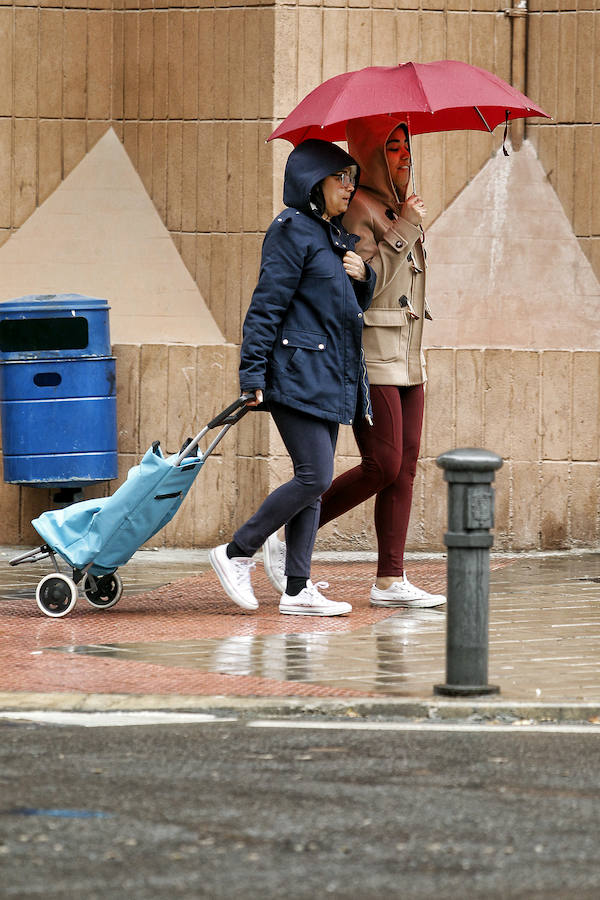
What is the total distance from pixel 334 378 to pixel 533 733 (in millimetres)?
2648

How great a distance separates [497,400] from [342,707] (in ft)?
15.7

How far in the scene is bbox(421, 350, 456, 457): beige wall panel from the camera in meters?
10.6

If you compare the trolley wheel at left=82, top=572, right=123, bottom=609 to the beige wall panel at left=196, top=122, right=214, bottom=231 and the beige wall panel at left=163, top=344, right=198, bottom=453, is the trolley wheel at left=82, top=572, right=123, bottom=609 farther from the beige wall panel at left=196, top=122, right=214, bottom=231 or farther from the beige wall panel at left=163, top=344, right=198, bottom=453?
the beige wall panel at left=196, top=122, right=214, bottom=231

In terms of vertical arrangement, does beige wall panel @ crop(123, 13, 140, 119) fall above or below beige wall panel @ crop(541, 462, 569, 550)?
above

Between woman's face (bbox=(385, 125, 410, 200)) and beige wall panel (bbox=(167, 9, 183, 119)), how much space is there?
284 cm

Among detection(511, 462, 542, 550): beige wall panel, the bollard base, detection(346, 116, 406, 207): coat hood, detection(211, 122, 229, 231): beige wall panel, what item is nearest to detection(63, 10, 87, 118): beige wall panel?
detection(211, 122, 229, 231): beige wall panel

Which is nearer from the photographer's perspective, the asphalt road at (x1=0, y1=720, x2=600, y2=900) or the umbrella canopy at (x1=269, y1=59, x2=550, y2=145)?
the asphalt road at (x1=0, y1=720, x2=600, y2=900)

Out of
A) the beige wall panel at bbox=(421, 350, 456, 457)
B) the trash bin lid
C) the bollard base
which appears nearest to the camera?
the bollard base

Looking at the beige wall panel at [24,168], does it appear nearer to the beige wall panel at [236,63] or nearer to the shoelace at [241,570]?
the beige wall panel at [236,63]

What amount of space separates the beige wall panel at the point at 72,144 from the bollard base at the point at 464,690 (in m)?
5.78

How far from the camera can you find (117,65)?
36.8 ft

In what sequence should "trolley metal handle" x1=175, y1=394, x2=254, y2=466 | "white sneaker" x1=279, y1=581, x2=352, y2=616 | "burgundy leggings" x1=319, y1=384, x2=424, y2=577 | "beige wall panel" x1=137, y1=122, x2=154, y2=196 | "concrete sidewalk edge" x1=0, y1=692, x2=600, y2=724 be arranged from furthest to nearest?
1. "beige wall panel" x1=137, y1=122, x2=154, y2=196
2. "burgundy leggings" x1=319, y1=384, x2=424, y2=577
3. "white sneaker" x1=279, y1=581, x2=352, y2=616
4. "trolley metal handle" x1=175, y1=394, x2=254, y2=466
5. "concrete sidewalk edge" x1=0, y1=692, x2=600, y2=724

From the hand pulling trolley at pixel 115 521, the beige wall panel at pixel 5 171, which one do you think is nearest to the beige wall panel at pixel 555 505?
the hand pulling trolley at pixel 115 521

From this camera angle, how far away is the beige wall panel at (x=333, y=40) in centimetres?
1065
